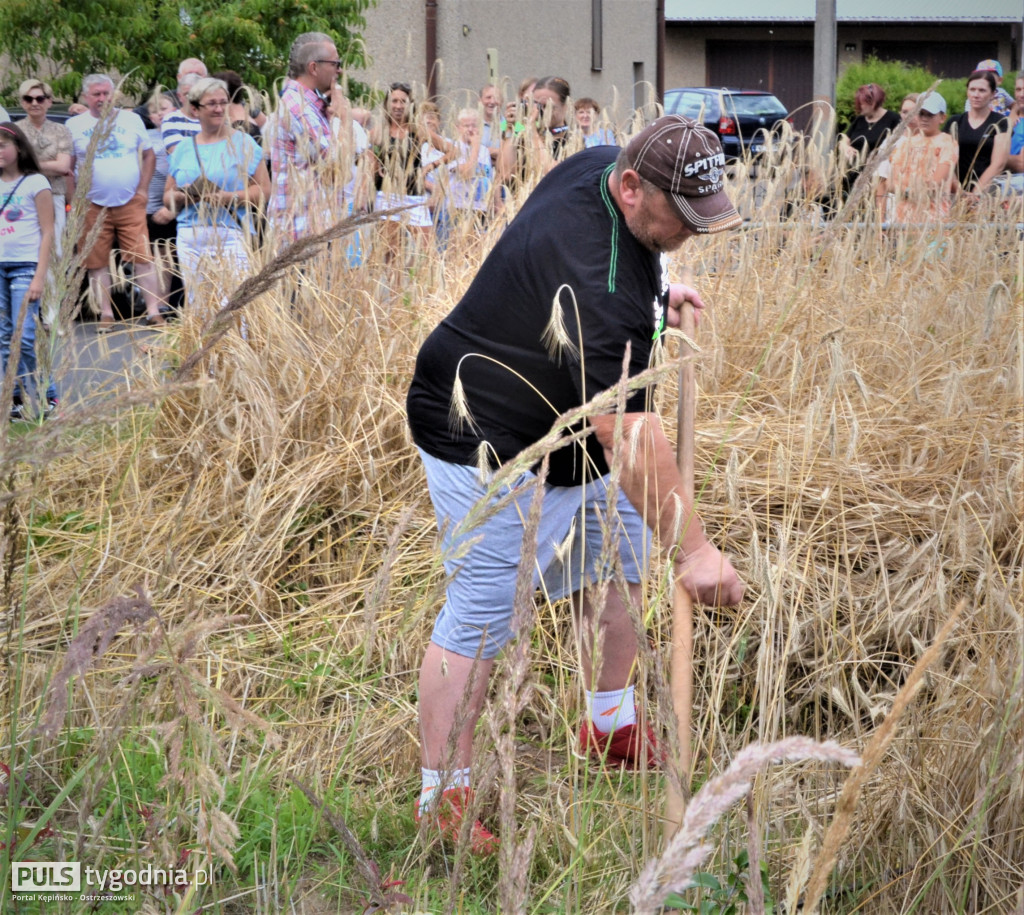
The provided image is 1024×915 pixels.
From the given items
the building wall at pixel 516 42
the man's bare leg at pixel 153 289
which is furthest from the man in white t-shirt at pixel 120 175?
the building wall at pixel 516 42

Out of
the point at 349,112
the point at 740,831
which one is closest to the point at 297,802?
the point at 740,831

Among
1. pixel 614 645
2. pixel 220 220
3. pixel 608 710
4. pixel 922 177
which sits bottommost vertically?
pixel 608 710

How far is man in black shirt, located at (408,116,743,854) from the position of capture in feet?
7.20

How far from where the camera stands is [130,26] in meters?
10.5

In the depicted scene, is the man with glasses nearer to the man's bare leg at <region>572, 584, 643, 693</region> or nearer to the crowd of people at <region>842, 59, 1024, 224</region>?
the man's bare leg at <region>572, 584, 643, 693</region>

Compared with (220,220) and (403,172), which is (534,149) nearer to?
(403,172)

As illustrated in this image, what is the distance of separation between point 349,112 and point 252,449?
4.11 ft

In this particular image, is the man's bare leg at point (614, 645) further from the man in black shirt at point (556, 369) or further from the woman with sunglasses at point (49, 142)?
the woman with sunglasses at point (49, 142)

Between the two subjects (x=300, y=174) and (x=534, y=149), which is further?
(x=534, y=149)

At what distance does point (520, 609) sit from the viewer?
1.11m

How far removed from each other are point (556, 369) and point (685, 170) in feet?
1.51

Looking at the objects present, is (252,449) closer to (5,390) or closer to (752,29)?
(5,390)

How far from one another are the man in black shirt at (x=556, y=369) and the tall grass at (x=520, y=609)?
153mm

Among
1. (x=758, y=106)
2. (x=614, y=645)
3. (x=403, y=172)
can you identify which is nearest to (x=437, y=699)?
(x=614, y=645)
